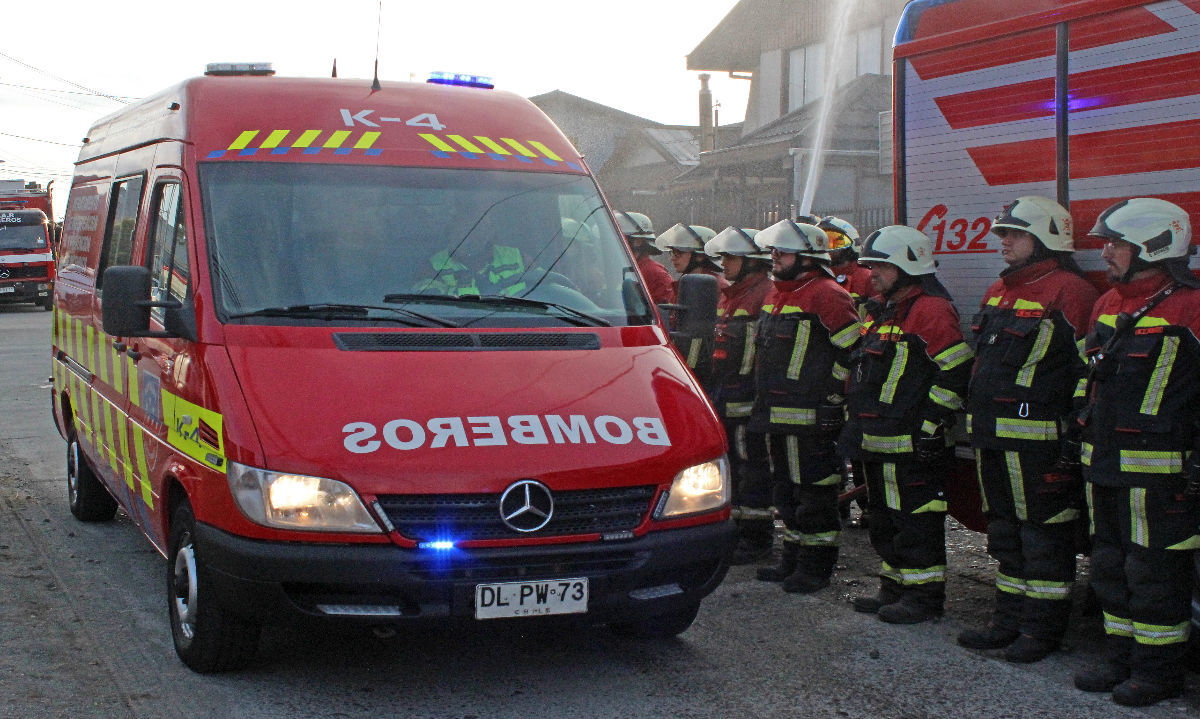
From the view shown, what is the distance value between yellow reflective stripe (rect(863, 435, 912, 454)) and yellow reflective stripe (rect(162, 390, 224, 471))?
3002mm

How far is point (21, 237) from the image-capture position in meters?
30.1

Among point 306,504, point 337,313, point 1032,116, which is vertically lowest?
point 306,504

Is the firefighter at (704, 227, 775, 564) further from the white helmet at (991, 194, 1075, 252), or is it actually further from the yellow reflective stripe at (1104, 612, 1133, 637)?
the yellow reflective stripe at (1104, 612, 1133, 637)

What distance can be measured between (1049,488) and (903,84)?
2.40 metres

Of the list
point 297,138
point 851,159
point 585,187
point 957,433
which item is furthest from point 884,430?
point 851,159

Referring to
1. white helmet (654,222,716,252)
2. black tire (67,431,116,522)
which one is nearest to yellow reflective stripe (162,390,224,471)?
black tire (67,431,116,522)

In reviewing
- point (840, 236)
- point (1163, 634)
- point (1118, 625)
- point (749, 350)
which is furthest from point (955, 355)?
point (840, 236)

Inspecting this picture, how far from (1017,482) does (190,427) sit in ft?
11.0

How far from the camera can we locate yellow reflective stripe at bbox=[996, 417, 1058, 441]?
5.23m

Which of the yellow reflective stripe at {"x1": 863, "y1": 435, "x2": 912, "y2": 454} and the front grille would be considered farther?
the yellow reflective stripe at {"x1": 863, "y1": 435, "x2": 912, "y2": 454}

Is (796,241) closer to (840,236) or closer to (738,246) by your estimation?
(738,246)

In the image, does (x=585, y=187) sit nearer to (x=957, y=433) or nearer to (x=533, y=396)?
(x=533, y=396)

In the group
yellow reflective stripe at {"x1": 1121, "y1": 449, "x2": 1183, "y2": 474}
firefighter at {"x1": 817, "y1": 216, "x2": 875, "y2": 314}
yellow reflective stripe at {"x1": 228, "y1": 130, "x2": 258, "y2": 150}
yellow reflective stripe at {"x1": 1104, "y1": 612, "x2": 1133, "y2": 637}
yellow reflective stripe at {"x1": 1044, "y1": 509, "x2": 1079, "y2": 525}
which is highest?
yellow reflective stripe at {"x1": 228, "y1": 130, "x2": 258, "y2": 150}

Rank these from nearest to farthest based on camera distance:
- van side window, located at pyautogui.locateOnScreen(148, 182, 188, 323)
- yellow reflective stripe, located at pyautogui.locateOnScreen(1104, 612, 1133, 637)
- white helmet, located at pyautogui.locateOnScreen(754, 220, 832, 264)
Answer: yellow reflective stripe, located at pyautogui.locateOnScreen(1104, 612, 1133, 637), van side window, located at pyautogui.locateOnScreen(148, 182, 188, 323), white helmet, located at pyautogui.locateOnScreen(754, 220, 832, 264)
